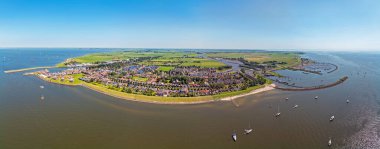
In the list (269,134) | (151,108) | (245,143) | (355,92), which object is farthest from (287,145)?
(355,92)

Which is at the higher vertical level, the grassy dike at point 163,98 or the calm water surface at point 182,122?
the grassy dike at point 163,98

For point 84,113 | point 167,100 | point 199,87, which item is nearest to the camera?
point 84,113

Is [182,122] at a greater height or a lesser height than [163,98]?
lesser

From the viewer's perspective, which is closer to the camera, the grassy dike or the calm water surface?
the calm water surface

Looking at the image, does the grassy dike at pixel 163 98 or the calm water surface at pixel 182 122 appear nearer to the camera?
the calm water surface at pixel 182 122

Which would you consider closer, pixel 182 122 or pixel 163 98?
pixel 182 122

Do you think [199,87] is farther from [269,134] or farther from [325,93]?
[325,93]

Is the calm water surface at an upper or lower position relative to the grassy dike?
lower

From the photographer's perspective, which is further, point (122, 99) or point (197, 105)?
point (122, 99)
